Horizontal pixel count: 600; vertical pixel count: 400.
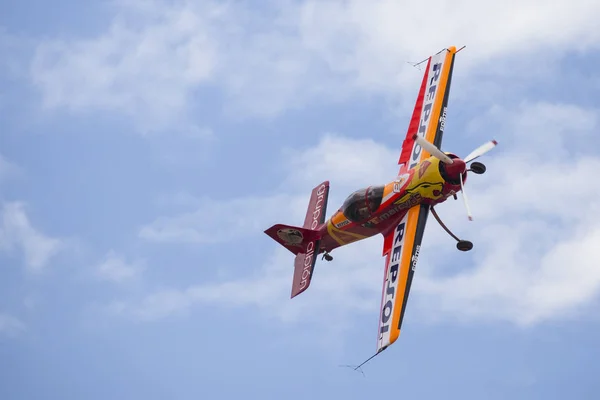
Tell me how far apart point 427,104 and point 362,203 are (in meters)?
6.23

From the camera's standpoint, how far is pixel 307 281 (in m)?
48.8

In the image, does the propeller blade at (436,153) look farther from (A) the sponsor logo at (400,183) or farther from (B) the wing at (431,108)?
(B) the wing at (431,108)

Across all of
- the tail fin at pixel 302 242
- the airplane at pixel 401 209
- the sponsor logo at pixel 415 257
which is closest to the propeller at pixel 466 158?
the airplane at pixel 401 209

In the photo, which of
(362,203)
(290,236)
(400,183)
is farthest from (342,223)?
(400,183)

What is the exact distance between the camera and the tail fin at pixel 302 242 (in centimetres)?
4900

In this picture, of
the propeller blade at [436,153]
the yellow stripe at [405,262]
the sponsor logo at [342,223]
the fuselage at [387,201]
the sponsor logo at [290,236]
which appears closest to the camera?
the yellow stripe at [405,262]

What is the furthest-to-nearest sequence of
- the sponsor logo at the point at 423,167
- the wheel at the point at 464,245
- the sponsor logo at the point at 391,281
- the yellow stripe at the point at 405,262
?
the sponsor logo at the point at 423,167
the wheel at the point at 464,245
the sponsor logo at the point at 391,281
the yellow stripe at the point at 405,262

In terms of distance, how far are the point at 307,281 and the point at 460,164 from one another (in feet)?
31.4

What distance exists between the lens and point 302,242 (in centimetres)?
5016

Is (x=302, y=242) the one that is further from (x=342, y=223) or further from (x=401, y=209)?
(x=401, y=209)

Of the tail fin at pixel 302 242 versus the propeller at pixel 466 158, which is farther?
the tail fin at pixel 302 242

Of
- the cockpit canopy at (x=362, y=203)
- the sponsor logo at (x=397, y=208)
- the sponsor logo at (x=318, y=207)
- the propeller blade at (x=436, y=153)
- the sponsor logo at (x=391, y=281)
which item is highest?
the sponsor logo at (x=318, y=207)

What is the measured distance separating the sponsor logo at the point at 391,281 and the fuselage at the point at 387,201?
85cm

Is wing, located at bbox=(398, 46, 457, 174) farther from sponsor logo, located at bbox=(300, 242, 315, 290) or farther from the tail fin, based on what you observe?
sponsor logo, located at bbox=(300, 242, 315, 290)
